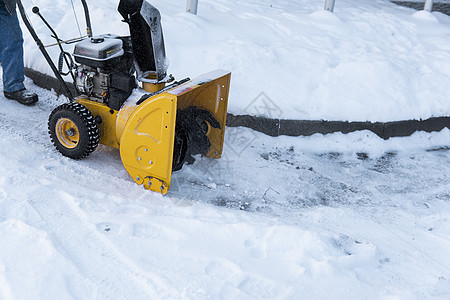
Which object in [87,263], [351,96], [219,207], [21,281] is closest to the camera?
[21,281]

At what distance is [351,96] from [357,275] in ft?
7.89

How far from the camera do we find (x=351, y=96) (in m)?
4.55

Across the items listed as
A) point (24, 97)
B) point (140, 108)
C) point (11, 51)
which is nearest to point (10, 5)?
point (11, 51)

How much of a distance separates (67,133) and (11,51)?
4.56ft

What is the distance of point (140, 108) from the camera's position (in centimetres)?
300

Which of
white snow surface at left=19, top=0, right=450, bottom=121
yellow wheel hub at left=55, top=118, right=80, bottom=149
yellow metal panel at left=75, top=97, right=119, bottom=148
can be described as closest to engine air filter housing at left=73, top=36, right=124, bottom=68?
yellow metal panel at left=75, top=97, right=119, bottom=148

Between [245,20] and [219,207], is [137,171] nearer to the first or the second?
[219,207]

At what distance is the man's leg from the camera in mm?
4176

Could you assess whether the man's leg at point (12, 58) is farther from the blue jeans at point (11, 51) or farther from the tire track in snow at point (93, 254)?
the tire track in snow at point (93, 254)

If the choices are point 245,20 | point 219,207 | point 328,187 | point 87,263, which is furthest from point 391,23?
point 87,263

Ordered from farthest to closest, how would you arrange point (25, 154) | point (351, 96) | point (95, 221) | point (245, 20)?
point (245, 20), point (351, 96), point (25, 154), point (95, 221)

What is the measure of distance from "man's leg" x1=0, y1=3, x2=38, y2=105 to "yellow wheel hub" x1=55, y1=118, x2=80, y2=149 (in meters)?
1.12

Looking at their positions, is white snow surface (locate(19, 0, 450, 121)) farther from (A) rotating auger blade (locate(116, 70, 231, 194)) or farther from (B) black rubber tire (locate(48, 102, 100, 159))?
(B) black rubber tire (locate(48, 102, 100, 159))

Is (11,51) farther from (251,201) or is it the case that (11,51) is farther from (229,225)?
(229,225)
